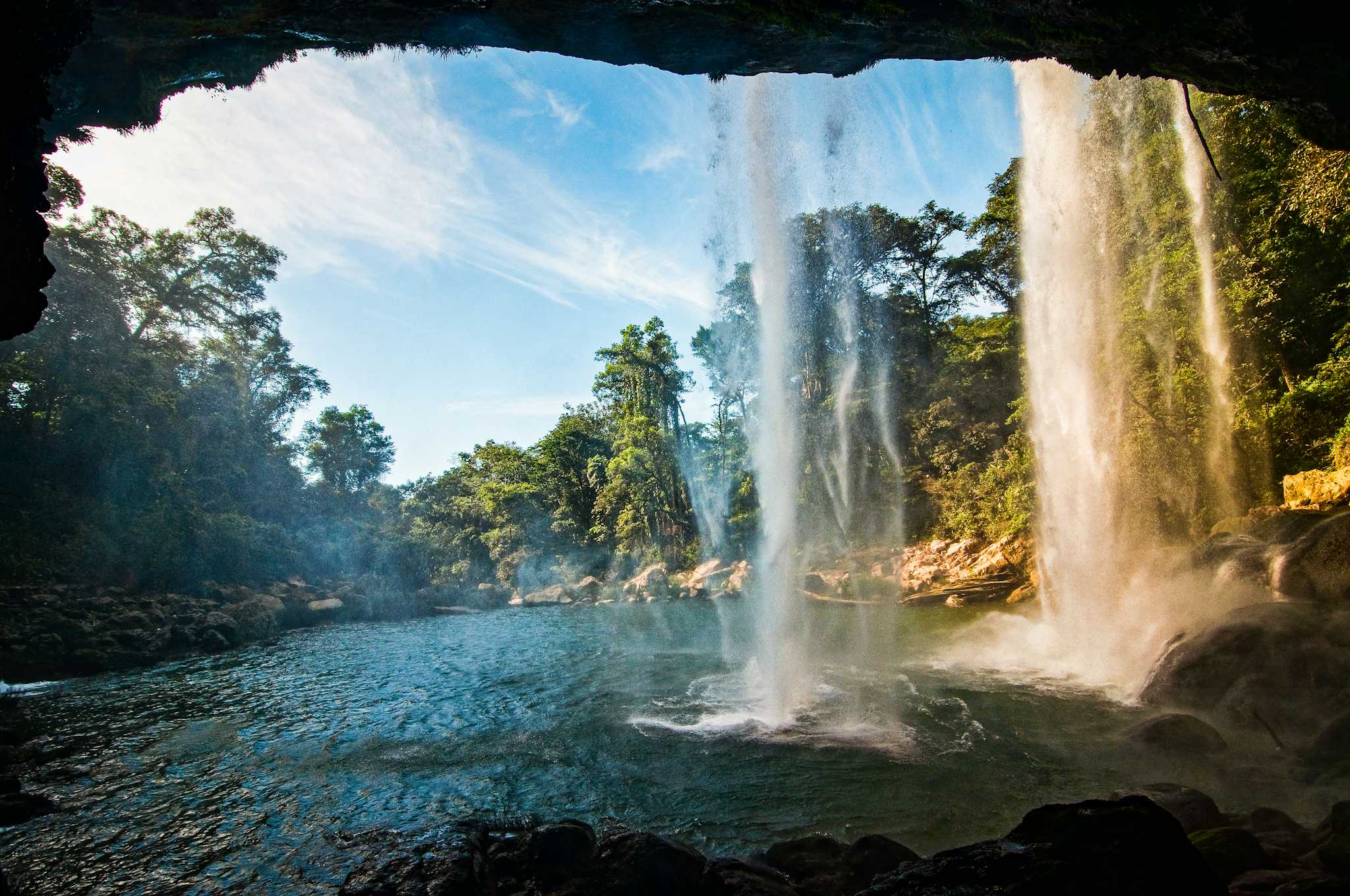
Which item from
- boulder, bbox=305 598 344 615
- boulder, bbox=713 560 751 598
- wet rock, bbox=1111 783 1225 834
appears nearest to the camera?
wet rock, bbox=1111 783 1225 834

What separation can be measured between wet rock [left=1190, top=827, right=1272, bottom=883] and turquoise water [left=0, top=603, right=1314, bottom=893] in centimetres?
186

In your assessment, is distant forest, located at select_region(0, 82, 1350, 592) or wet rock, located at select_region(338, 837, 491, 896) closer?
wet rock, located at select_region(338, 837, 491, 896)

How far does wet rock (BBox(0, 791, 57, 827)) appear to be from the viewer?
22.3 ft

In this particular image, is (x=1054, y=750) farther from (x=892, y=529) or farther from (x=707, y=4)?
(x=892, y=529)

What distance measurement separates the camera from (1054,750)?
7.63 m

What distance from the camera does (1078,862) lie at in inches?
141

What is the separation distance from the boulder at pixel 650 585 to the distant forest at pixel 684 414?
3720mm

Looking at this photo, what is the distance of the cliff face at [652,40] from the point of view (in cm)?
613

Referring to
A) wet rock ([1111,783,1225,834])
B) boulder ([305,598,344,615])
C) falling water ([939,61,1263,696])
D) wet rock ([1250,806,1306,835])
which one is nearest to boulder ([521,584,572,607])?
boulder ([305,598,344,615])

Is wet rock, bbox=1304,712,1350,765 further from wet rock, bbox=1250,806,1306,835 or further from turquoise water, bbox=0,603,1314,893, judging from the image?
wet rock, bbox=1250,806,1306,835

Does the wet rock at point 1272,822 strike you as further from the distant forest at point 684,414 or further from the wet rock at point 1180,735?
the distant forest at point 684,414

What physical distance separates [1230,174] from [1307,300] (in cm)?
387

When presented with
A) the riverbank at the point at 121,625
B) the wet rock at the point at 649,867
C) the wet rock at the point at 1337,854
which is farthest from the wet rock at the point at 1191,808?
the riverbank at the point at 121,625

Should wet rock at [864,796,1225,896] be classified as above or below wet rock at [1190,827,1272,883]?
above
